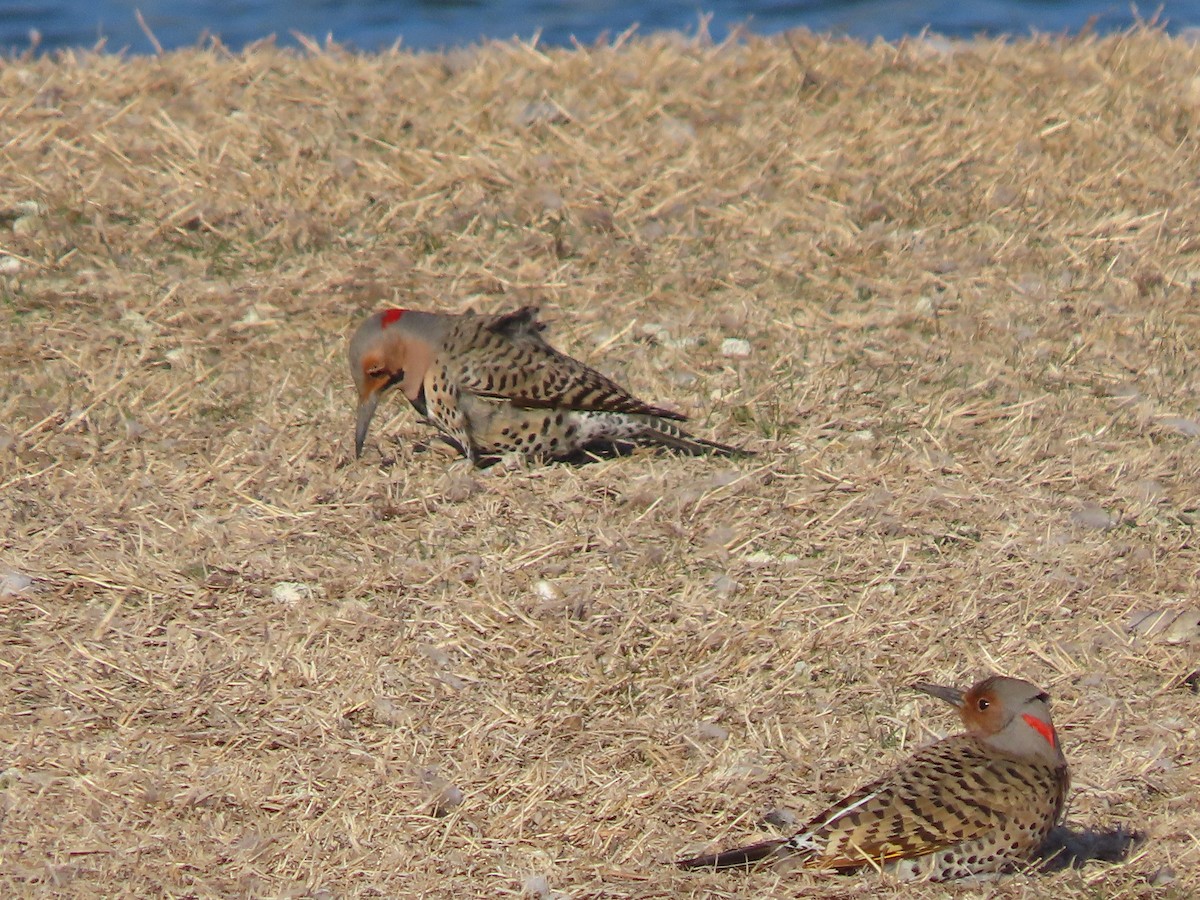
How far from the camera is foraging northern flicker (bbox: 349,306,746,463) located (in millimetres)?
6504

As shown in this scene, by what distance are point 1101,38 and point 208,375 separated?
19.9 ft

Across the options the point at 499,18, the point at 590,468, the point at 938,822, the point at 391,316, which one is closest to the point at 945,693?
the point at 938,822

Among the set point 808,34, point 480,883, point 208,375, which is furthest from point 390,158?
point 480,883

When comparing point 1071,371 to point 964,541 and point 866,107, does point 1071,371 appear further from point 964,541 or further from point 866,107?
point 866,107

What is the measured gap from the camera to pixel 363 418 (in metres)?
6.54

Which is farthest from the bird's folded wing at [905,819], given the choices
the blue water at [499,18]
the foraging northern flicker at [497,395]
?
the blue water at [499,18]

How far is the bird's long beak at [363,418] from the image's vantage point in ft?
21.3

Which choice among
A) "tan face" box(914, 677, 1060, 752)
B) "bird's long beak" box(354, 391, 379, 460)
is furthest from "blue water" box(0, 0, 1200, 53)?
"tan face" box(914, 677, 1060, 752)

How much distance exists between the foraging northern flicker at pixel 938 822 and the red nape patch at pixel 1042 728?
37 mm

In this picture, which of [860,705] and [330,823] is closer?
[330,823]

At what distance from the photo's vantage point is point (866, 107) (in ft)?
30.7

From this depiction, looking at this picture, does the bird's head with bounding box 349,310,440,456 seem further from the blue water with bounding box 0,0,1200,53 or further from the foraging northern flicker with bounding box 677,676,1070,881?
the blue water with bounding box 0,0,1200,53

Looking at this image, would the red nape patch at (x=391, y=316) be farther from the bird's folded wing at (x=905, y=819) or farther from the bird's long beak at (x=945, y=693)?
the bird's folded wing at (x=905, y=819)

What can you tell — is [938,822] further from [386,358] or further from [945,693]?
[386,358]
